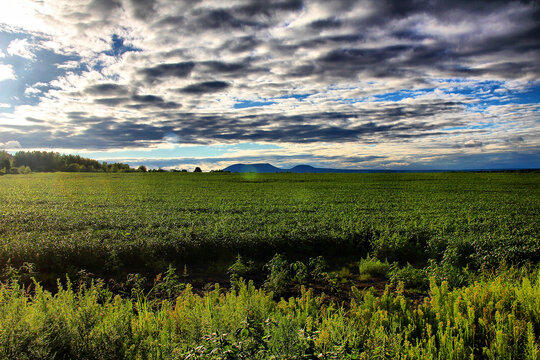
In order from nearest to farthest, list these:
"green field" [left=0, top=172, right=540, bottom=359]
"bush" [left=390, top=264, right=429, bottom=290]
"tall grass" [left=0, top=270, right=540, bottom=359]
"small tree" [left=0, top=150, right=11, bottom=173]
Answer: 1. "tall grass" [left=0, top=270, right=540, bottom=359]
2. "green field" [left=0, top=172, right=540, bottom=359]
3. "bush" [left=390, top=264, right=429, bottom=290]
4. "small tree" [left=0, top=150, right=11, bottom=173]

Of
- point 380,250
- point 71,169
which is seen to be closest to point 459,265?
point 380,250

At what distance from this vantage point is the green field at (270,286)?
408 cm

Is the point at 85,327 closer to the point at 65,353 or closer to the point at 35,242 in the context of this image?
the point at 65,353

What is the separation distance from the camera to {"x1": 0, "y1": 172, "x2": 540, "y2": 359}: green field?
4.08m

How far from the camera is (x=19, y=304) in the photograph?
491 cm

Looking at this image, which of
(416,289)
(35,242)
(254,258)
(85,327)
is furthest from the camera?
(254,258)

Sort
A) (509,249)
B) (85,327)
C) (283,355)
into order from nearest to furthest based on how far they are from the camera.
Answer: (283,355) → (85,327) → (509,249)

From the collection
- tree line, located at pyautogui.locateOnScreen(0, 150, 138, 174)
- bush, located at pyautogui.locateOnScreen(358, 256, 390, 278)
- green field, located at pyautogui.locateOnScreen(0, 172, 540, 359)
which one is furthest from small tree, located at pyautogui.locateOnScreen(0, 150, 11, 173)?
bush, located at pyautogui.locateOnScreen(358, 256, 390, 278)

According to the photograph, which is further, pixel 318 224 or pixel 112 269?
pixel 318 224

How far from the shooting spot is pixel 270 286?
7.82 meters

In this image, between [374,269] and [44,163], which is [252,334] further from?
[44,163]

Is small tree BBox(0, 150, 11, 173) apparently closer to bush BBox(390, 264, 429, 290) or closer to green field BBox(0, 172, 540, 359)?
green field BBox(0, 172, 540, 359)

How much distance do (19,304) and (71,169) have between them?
11604 centimetres

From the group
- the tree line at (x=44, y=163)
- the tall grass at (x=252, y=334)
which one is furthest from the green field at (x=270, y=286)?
the tree line at (x=44, y=163)
